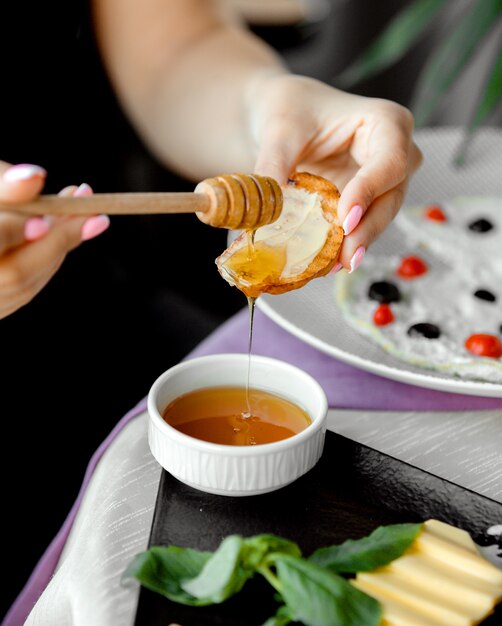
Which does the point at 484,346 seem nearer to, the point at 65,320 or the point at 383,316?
the point at 383,316

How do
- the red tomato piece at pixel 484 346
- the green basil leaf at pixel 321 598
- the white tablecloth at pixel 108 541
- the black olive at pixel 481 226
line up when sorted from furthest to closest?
the black olive at pixel 481 226, the red tomato piece at pixel 484 346, the white tablecloth at pixel 108 541, the green basil leaf at pixel 321 598

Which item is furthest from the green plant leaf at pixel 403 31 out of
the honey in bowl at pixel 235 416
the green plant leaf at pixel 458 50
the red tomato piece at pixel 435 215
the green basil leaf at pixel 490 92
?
the honey in bowl at pixel 235 416

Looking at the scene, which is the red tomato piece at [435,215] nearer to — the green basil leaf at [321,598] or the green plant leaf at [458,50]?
the green plant leaf at [458,50]

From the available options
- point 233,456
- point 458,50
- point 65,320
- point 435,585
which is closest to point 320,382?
point 233,456

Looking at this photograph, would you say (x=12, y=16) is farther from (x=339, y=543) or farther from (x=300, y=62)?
(x=300, y=62)

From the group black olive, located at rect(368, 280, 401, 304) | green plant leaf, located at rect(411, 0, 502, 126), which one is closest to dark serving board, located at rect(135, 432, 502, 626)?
black olive, located at rect(368, 280, 401, 304)
